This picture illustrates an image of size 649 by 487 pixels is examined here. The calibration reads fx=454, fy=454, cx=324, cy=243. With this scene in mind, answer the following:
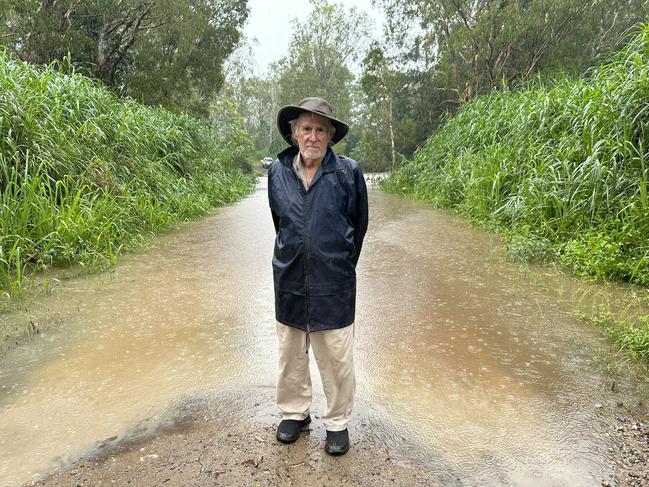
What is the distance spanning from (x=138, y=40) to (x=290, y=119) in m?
12.8

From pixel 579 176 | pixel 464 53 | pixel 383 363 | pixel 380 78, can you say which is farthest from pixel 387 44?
pixel 383 363

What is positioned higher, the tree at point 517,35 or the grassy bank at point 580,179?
the tree at point 517,35

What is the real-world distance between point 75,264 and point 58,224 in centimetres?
44

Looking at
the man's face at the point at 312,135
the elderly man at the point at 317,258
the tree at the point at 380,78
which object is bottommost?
the elderly man at the point at 317,258

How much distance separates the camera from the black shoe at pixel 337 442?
1935 millimetres

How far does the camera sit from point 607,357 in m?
2.73

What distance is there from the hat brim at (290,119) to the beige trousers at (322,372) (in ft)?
2.88

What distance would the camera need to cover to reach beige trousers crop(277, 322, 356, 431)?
6.44 feet

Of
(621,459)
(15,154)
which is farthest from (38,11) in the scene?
(621,459)

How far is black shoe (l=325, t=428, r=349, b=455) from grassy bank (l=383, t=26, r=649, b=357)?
1914 millimetres

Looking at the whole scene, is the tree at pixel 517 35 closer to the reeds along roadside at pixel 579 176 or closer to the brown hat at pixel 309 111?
the reeds along roadside at pixel 579 176

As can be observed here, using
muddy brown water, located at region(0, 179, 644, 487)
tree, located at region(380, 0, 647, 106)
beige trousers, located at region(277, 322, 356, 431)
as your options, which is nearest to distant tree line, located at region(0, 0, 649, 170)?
tree, located at region(380, 0, 647, 106)

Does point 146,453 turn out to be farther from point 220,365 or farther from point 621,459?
point 621,459

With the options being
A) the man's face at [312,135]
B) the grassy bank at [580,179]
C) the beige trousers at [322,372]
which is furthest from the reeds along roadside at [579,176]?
the man's face at [312,135]
